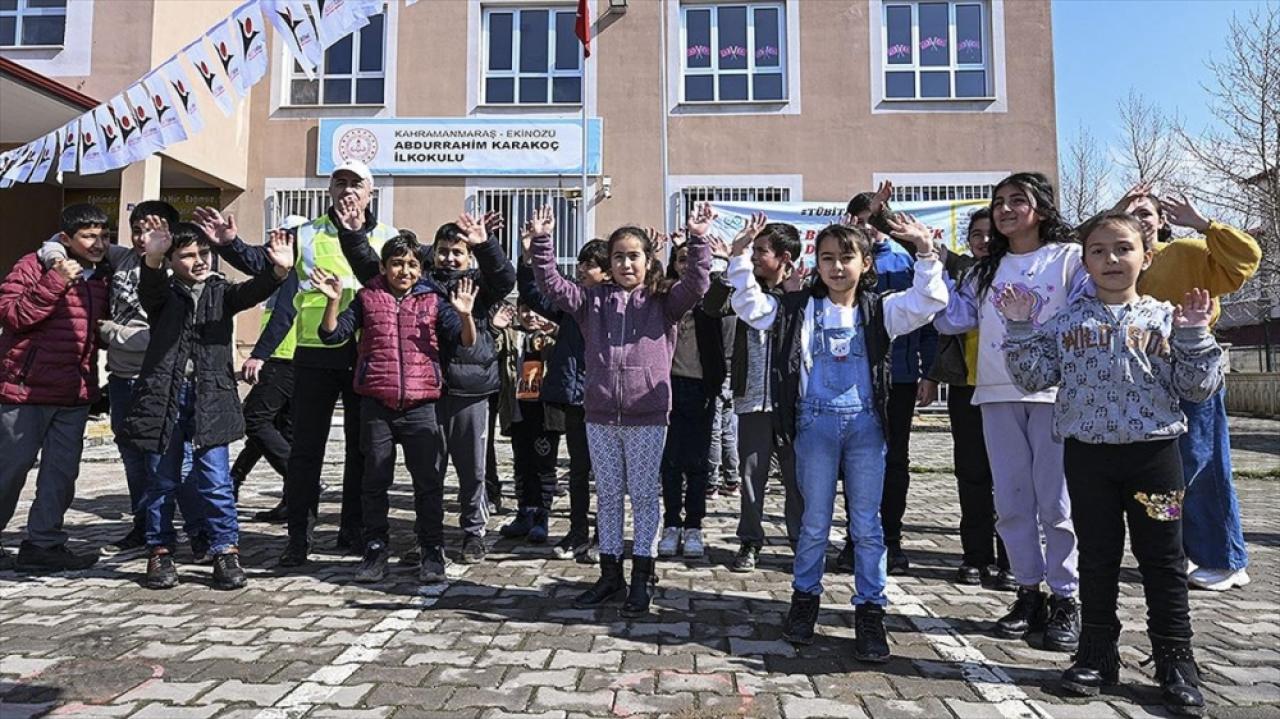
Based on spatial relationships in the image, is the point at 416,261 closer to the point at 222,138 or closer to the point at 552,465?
the point at 552,465

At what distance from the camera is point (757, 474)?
16.2ft

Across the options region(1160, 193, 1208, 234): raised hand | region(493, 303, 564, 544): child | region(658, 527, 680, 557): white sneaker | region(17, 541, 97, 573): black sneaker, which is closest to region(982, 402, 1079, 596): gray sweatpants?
region(1160, 193, 1208, 234): raised hand

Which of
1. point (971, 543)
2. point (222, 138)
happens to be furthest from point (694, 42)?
point (971, 543)

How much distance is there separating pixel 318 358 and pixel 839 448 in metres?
3.19

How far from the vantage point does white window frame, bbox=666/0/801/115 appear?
1535cm

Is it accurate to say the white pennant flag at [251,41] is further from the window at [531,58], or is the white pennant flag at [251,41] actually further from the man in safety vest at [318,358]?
the window at [531,58]

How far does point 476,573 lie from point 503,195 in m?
11.8

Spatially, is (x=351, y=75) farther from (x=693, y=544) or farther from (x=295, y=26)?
(x=693, y=544)

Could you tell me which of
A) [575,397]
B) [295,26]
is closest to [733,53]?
[295,26]

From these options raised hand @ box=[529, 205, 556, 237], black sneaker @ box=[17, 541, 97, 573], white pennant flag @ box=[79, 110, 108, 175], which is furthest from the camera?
white pennant flag @ box=[79, 110, 108, 175]

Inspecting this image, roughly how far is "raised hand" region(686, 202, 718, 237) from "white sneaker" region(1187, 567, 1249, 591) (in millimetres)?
3372

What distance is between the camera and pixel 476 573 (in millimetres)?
4609

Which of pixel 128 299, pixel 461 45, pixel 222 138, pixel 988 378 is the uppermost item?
pixel 461 45

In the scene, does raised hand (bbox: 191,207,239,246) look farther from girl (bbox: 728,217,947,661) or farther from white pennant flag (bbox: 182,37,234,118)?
girl (bbox: 728,217,947,661)
